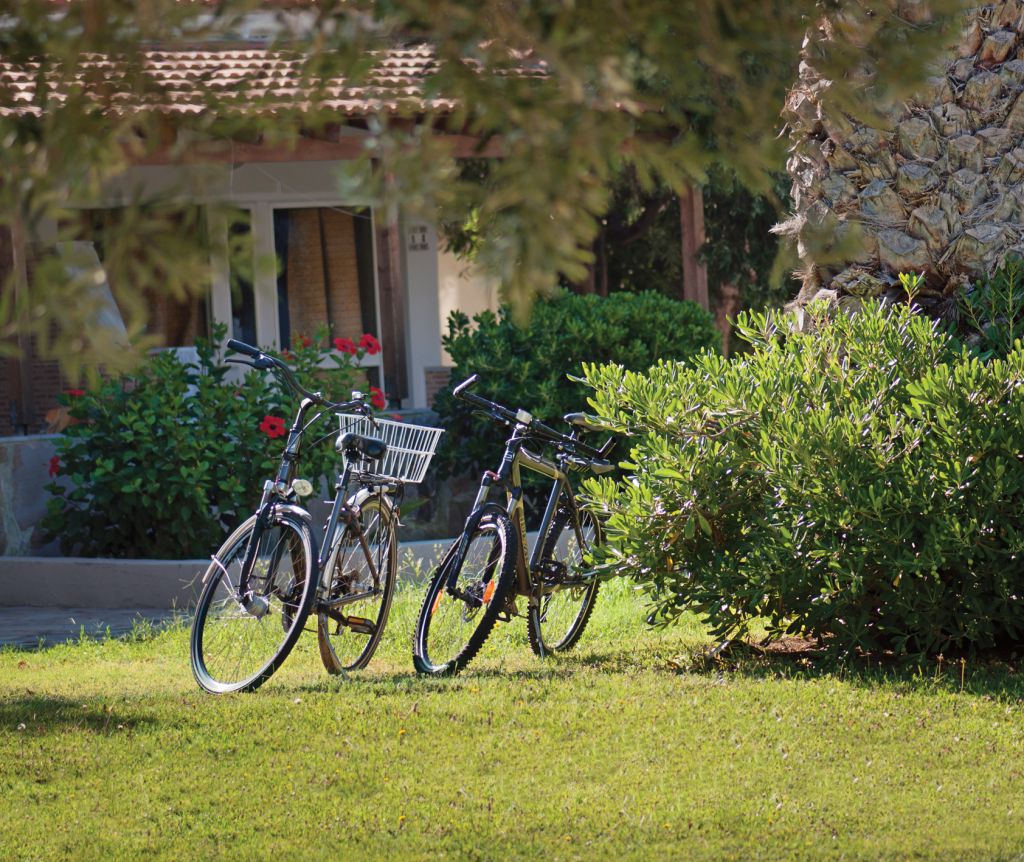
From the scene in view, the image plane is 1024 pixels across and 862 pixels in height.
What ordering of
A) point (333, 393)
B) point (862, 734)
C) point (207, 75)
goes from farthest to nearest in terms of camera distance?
point (333, 393)
point (862, 734)
point (207, 75)

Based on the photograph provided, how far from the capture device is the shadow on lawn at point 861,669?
20.6ft

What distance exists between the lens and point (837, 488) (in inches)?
249

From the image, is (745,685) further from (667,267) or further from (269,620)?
(667,267)

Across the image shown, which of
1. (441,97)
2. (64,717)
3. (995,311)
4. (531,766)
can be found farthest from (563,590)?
(441,97)

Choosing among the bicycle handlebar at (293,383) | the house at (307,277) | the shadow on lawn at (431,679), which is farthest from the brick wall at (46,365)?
the shadow on lawn at (431,679)

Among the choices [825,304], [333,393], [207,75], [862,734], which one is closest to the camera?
[207,75]

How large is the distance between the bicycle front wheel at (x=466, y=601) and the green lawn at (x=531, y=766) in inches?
5.0

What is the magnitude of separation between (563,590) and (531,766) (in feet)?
6.83

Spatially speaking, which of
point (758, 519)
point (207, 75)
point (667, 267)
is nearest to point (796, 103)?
point (758, 519)

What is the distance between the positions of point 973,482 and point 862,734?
1.27 m

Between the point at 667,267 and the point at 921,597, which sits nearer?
the point at 921,597

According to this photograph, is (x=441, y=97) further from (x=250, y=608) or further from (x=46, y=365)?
(x=46, y=365)

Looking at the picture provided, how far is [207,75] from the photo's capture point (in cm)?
293

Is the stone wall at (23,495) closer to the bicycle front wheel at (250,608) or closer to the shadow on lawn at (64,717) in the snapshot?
the shadow on lawn at (64,717)
